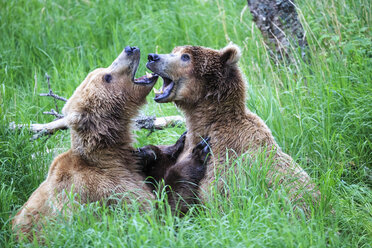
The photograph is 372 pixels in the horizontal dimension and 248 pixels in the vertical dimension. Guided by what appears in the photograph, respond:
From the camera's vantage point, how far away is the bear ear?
16.4 ft

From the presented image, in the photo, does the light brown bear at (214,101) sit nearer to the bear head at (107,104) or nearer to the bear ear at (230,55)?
the bear ear at (230,55)

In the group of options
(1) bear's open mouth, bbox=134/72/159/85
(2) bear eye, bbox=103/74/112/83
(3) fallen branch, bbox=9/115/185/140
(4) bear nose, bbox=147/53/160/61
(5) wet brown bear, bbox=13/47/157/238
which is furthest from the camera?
(3) fallen branch, bbox=9/115/185/140

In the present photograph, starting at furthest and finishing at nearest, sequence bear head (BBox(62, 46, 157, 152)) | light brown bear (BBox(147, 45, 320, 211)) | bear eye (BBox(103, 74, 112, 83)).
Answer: bear eye (BBox(103, 74, 112, 83))
bear head (BBox(62, 46, 157, 152))
light brown bear (BBox(147, 45, 320, 211))

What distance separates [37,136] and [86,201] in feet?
5.42

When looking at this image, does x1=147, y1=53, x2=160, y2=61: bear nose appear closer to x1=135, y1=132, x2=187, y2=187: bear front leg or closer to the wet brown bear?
the wet brown bear

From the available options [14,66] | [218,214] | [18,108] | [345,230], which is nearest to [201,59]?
[218,214]

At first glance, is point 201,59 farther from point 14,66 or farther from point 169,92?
point 14,66

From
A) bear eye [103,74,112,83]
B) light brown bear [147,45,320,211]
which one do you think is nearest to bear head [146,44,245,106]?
light brown bear [147,45,320,211]

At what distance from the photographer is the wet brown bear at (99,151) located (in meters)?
4.67

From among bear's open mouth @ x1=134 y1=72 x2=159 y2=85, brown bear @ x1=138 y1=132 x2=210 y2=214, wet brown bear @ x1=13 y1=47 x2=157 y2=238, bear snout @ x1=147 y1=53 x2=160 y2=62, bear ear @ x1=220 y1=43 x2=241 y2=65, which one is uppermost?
bear snout @ x1=147 y1=53 x2=160 y2=62

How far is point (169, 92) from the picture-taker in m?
5.05

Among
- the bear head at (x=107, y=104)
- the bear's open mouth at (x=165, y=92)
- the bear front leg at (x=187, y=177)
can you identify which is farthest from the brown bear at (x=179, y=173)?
the bear's open mouth at (x=165, y=92)

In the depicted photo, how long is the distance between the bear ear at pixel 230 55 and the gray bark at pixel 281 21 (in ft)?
7.26

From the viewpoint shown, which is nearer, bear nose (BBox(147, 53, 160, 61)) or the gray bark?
bear nose (BBox(147, 53, 160, 61))
